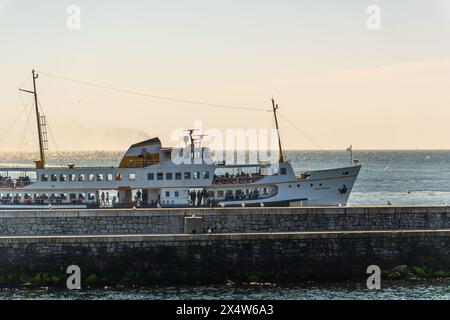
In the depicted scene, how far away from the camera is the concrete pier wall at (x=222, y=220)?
3988cm

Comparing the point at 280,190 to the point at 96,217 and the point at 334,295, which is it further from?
the point at 334,295

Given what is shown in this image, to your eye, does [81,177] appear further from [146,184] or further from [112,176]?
[146,184]

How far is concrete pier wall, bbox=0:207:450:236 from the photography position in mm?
39875

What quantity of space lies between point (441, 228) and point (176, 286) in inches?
553

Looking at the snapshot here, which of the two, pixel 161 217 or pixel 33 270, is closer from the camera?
pixel 33 270

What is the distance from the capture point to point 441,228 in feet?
132

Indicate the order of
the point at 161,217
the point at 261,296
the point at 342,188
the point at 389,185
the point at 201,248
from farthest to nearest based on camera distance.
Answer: the point at 389,185, the point at 342,188, the point at 161,217, the point at 201,248, the point at 261,296

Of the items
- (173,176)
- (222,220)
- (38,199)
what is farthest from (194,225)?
(38,199)

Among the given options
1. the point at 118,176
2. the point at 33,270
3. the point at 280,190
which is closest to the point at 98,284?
the point at 33,270

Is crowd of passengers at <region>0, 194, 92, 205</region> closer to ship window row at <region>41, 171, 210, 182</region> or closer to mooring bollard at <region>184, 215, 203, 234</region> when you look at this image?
ship window row at <region>41, 171, 210, 182</region>

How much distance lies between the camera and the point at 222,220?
132ft

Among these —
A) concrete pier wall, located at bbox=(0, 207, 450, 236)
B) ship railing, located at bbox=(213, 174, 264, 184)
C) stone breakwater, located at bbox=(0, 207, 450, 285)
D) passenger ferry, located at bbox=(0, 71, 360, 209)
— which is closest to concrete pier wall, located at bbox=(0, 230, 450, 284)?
stone breakwater, located at bbox=(0, 207, 450, 285)

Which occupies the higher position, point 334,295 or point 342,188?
point 342,188

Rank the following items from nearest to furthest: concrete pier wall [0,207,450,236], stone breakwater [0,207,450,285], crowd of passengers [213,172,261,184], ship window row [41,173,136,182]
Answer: stone breakwater [0,207,450,285]
concrete pier wall [0,207,450,236]
ship window row [41,173,136,182]
crowd of passengers [213,172,261,184]
